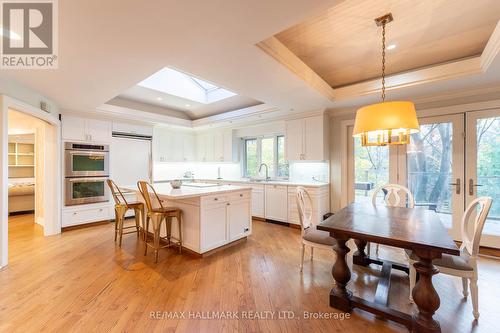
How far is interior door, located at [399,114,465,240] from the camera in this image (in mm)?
3334

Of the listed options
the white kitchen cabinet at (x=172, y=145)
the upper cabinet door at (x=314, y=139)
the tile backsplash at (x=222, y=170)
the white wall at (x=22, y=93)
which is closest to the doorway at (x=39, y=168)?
the white wall at (x=22, y=93)

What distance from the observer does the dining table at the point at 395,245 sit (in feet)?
4.98

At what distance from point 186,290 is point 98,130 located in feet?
13.4

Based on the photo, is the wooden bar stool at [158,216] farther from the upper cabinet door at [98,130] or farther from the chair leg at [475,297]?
the chair leg at [475,297]

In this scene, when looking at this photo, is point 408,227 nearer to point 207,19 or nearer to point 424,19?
point 424,19

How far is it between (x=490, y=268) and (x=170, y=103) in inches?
245

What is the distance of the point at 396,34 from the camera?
233 centimetres

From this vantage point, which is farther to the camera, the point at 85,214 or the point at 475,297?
the point at 85,214

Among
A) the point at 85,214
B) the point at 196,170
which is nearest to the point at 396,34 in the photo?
the point at 85,214

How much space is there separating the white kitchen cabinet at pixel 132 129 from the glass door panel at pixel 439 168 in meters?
5.65

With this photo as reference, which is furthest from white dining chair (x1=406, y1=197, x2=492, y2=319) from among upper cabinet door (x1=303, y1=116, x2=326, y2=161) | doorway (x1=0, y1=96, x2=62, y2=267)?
doorway (x1=0, y1=96, x2=62, y2=267)

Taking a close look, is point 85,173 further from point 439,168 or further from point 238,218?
point 439,168

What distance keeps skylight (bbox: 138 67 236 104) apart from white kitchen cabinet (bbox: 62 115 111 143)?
4.76 ft

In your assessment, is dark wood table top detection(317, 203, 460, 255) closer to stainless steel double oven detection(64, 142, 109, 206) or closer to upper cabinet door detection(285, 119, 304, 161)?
upper cabinet door detection(285, 119, 304, 161)
